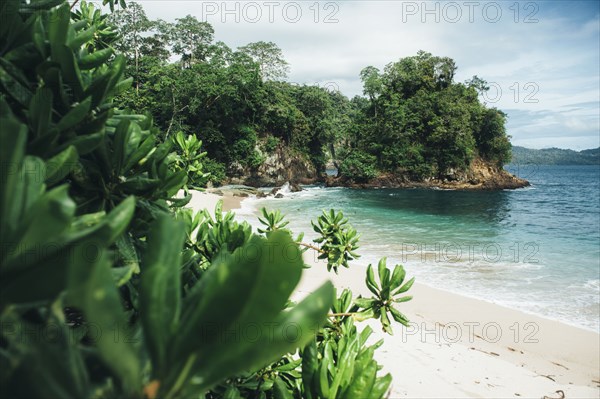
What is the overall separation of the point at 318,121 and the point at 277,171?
7757mm

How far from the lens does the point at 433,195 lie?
97.6 feet

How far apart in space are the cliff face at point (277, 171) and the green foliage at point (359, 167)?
14.4 ft

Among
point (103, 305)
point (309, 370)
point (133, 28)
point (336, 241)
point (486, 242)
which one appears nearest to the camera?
point (103, 305)

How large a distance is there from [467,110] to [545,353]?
33.3 m

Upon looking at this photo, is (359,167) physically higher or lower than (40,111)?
higher

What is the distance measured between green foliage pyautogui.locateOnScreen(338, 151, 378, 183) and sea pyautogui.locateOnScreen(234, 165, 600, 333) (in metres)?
5.45

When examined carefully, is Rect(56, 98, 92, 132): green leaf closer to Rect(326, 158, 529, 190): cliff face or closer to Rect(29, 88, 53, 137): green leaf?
Rect(29, 88, 53, 137): green leaf

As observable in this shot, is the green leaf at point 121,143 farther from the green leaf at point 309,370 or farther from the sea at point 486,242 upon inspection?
the sea at point 486,242

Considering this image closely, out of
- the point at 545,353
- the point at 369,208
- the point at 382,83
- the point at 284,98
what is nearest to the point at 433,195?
the point at 369,208

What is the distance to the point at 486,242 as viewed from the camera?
14.5 m

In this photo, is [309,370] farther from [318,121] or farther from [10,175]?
[318,121]

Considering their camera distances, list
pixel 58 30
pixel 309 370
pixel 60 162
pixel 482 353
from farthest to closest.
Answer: pixel 482 353 → pixel 309 370 → pixel 58 30 → pixel 60 162

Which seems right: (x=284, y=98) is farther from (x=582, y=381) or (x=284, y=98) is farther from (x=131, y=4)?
(x=582, y=381)

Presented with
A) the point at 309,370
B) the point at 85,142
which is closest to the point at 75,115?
the point at 85,142
